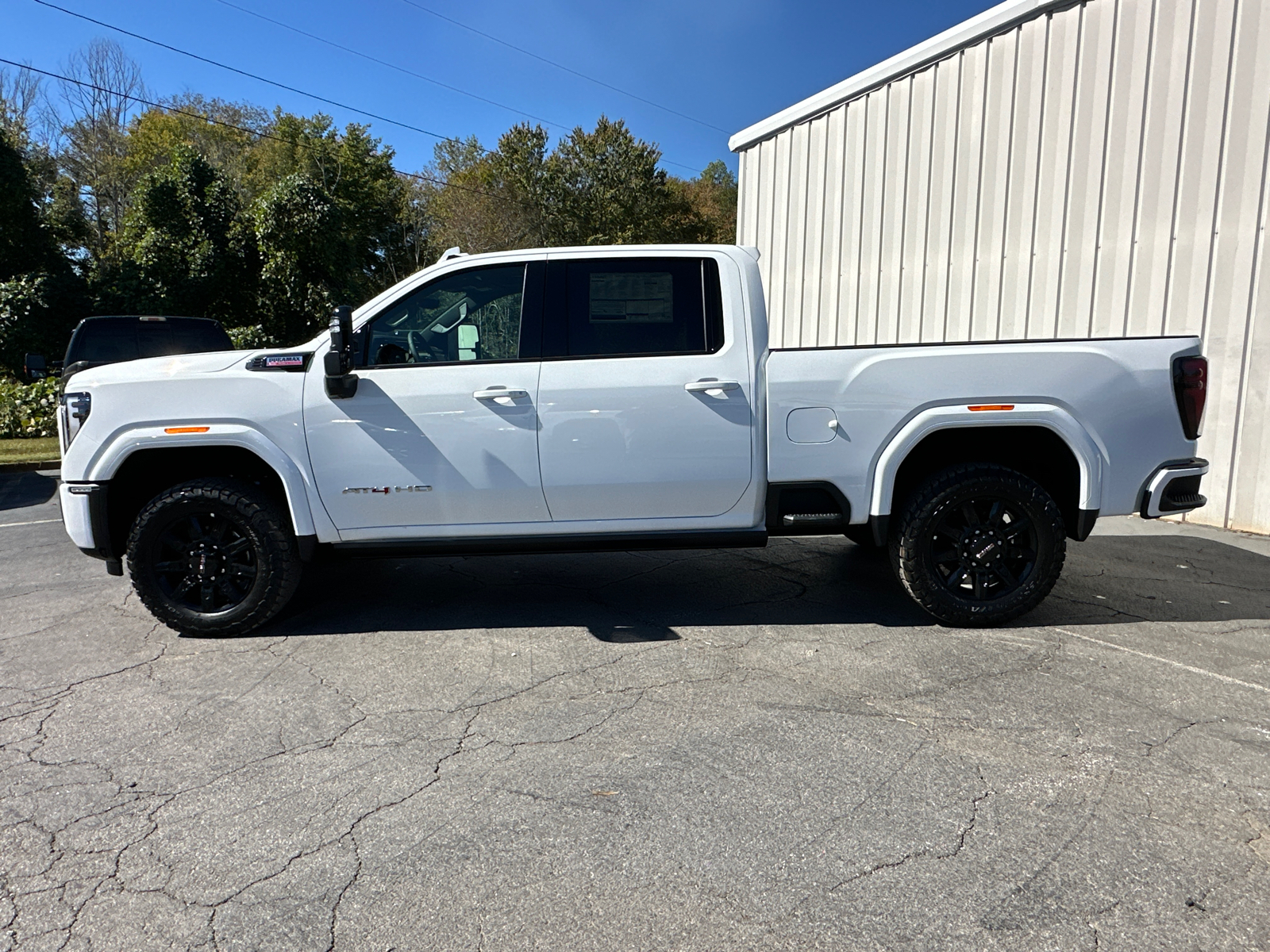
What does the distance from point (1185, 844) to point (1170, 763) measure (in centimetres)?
60

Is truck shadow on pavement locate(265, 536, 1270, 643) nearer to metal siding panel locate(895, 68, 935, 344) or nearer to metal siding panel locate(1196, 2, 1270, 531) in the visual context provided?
metal siding panel locate(1196, 2, 1270, 531)

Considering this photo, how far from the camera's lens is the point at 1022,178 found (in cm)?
888

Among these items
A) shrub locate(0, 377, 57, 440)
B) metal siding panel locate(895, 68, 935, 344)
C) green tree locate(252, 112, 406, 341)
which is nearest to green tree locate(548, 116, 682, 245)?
green tree locate(252, 112, 406, 341)

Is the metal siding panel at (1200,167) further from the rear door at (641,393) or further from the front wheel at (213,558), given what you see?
the front wheel at (213,558)

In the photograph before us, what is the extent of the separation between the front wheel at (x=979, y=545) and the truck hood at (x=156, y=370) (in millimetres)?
3847

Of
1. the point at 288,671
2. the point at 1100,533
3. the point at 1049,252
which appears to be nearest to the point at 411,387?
the point at 288,671

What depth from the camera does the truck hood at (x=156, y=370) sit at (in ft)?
15.1

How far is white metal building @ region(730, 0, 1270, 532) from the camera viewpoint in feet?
24.4

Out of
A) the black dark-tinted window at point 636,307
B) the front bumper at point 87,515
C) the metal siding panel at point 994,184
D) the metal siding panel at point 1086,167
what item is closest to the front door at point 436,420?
the black dark-tinted window at point 636,307

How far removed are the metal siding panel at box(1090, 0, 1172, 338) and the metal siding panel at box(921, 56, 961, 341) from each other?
1667 millimetres

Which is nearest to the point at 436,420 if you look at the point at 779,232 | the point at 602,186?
the point at 779,232

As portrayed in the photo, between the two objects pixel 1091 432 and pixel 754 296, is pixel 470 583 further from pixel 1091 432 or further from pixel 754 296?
pixel 1091 432

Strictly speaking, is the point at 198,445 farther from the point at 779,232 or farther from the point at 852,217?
the point at 779,232

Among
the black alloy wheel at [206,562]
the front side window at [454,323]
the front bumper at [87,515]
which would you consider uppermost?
the front side window at [454,323]
